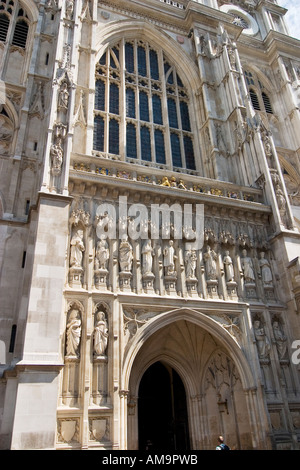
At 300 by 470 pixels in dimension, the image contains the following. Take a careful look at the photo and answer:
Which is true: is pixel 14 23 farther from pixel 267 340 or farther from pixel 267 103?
pixel 267 340

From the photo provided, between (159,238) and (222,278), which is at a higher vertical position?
(159,238)

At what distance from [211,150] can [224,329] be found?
9.64m

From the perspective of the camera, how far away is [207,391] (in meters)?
13.4

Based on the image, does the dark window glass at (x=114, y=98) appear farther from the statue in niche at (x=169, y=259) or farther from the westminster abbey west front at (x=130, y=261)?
the statue in niche at (x=169, y=259)

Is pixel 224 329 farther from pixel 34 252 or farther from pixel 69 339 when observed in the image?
pixel 34 252

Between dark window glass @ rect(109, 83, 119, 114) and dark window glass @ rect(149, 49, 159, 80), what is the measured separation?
2652 millimetres

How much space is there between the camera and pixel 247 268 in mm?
14242

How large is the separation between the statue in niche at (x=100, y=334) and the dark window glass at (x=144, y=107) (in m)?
11.8

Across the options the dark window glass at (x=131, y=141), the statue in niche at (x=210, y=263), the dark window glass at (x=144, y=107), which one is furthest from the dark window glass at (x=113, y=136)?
the statue in niche at (x=210, y=263)

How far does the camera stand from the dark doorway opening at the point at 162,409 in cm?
1391

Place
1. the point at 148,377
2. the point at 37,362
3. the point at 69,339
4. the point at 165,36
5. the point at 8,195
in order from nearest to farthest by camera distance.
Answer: the point at 37,362 < the point at 69,339 < the point at 8,195 < the point at 148,377 < the point at 165,36

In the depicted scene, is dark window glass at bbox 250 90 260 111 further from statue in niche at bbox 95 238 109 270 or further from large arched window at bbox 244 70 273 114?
statue in niche at bbox 95 238 109 270
